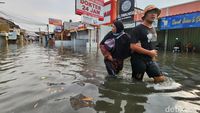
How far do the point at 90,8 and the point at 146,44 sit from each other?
12546 millimetres

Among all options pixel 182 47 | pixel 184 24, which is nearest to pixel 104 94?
pixel 184 24

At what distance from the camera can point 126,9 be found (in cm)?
1973

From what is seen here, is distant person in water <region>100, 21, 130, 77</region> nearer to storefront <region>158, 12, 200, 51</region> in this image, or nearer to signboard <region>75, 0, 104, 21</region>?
signboard <region>75, 0, 104, 21</region>

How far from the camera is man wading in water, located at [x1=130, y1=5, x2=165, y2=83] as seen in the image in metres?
3.26

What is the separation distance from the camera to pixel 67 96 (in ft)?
9.39

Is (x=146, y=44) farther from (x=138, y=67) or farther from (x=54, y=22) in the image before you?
(x=54, y=22)

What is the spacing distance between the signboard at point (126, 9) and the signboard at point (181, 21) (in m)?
3.41

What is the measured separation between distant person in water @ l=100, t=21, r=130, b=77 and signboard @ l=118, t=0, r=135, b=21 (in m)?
16.1

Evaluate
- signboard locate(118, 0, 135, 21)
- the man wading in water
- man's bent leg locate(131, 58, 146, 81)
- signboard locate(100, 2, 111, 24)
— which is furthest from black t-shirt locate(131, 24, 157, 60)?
signboard locate(118, 0, 135, 21)

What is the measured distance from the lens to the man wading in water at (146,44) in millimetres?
3257

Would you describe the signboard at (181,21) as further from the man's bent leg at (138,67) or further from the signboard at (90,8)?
the man's bent leg at (138,67)

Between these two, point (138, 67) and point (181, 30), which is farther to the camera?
point (181, 30)

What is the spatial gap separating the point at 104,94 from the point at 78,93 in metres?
0.46

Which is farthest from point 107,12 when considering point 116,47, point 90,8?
point 116,47
